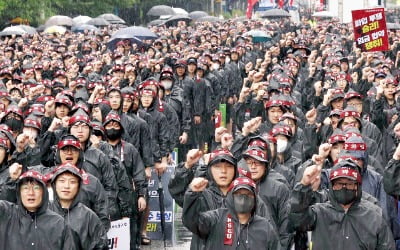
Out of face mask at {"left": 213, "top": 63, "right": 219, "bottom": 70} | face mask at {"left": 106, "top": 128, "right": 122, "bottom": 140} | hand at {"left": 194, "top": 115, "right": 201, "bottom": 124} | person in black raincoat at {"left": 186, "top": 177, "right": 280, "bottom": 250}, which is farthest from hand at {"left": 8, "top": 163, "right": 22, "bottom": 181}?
face mask at {"left": 213, "top": 63, "right": 219, "bottom": 70}

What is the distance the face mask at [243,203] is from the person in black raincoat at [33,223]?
1.35 meters

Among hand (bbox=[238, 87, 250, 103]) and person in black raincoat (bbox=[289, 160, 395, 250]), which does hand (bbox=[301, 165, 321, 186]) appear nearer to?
person in black raincoat (bbox=[289, 160, 395, 250])

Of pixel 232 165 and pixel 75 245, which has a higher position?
pixel 232 165

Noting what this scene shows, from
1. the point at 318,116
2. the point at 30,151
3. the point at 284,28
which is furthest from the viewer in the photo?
the point at 284,28

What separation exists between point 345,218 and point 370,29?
533 inches

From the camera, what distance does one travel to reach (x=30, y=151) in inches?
473

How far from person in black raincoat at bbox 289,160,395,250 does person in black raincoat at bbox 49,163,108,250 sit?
1.67 metres

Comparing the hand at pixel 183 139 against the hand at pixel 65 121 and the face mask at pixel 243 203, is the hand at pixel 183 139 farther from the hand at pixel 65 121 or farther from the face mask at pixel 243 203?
the face mask at pixel 243 203

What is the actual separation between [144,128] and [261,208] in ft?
19.7

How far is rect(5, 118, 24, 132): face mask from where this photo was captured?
1379cm

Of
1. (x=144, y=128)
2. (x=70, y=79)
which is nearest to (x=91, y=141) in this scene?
(x=144, y=128)

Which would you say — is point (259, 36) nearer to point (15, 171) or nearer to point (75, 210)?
point (15, 171)

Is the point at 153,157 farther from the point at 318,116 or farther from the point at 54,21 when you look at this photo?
Answer: the point at 54,21

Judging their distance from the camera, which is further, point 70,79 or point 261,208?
point 70,79
